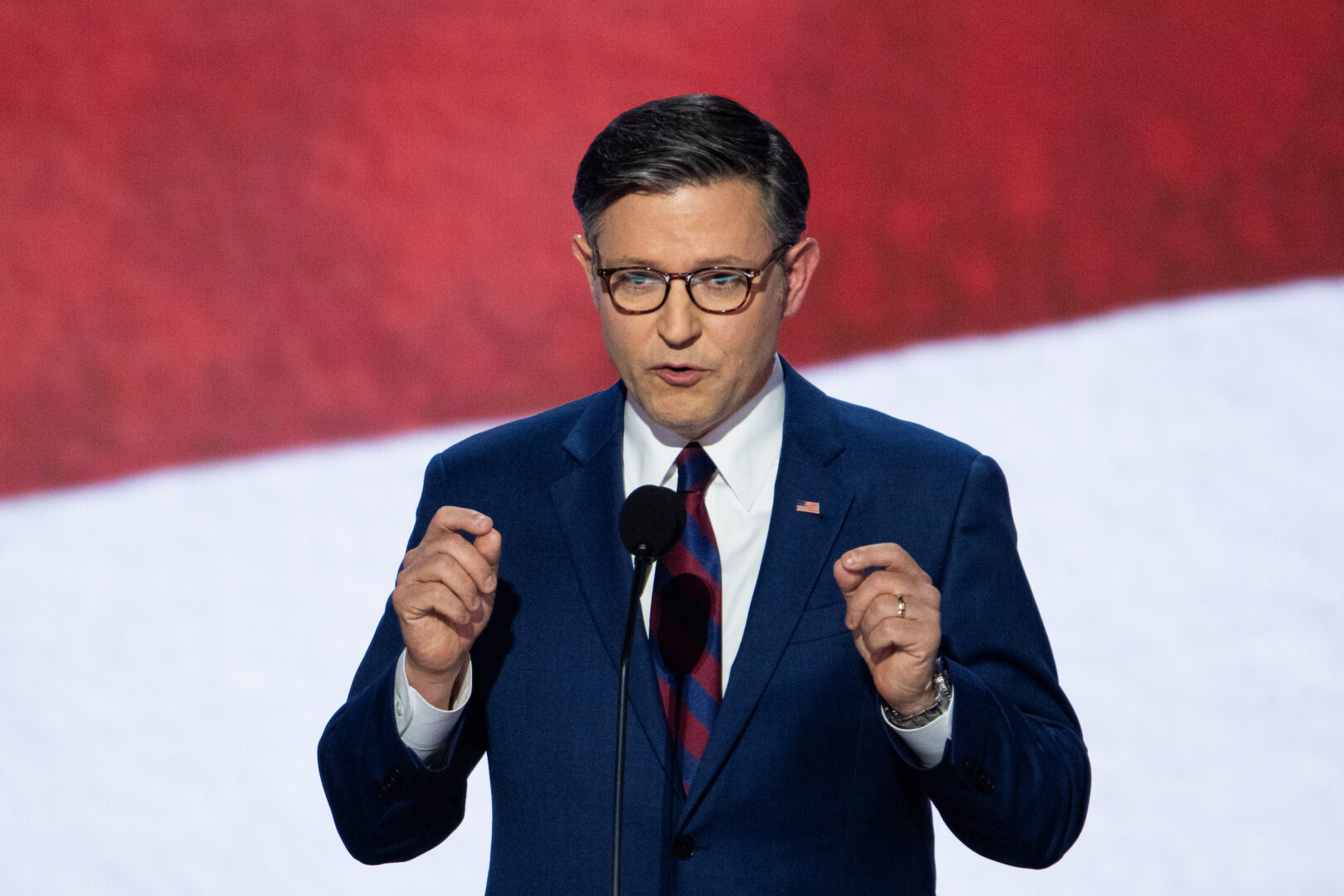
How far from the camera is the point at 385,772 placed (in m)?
1.46

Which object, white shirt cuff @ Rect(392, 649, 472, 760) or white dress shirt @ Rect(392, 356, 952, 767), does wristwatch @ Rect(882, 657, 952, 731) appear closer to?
white dress shirt @ Rect(392, 356, 952, 767)

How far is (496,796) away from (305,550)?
1.16m

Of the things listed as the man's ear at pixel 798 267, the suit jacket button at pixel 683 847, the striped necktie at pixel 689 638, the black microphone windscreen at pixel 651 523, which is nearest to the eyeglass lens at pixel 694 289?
the man's ear at pixel 798 267

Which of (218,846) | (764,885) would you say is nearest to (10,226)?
(218,846)

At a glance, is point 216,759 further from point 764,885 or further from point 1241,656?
point 1241,656

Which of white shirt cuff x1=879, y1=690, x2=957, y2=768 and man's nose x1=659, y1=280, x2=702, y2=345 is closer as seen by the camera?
white shirt cuff x1=879, y1=690, x2=957, y2=768

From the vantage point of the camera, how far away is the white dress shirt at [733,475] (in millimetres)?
1550

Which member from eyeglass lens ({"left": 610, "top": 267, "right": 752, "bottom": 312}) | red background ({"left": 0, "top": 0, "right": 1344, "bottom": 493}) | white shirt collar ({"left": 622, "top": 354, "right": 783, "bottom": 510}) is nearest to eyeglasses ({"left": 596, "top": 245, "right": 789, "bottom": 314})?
eyeglass lens ({"left": 610, "top": 267, "right": 752, "bottom": 312})

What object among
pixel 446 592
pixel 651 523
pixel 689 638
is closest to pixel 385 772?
pixel 446 592

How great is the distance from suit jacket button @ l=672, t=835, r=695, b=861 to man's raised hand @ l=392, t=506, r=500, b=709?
0.30m

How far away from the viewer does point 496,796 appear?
156 cm

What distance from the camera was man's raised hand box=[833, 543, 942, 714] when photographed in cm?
126

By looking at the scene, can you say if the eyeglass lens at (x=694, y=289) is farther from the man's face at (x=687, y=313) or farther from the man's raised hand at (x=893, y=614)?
the man's raised hand at (x=893, y=614)

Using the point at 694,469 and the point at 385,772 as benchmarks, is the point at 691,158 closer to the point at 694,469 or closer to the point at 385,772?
the point at 694,469
